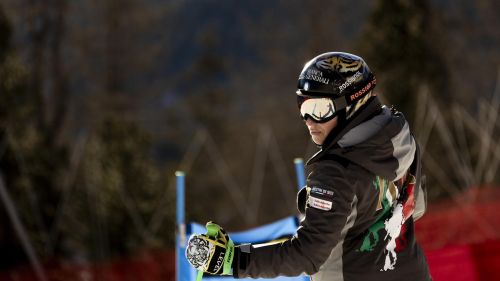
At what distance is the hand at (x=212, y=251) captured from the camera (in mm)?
2289

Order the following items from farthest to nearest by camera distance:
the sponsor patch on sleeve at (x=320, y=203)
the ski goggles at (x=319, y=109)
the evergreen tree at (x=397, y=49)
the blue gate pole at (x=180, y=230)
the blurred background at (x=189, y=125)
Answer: the evergreen tree at (x=397, y=49), the blurred background at (x=189, y=125), the blue gate pole at (x=180, y=230), the ski goggles at (x=319, y=109), the sponsor patch on sleeve at (x=320, y=203)

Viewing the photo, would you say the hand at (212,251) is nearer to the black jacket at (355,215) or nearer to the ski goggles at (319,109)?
the black jacket at (355,215)

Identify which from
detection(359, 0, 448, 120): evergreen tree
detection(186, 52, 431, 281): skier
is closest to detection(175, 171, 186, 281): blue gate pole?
detection(186, 52, 431, 281): skier

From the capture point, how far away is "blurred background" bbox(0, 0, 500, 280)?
50.6ft

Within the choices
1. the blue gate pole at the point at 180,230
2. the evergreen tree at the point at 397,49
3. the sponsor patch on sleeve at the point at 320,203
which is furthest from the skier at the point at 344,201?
the evergreen tree at the point at 397,49

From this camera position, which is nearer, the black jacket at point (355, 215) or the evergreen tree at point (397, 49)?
the black jacket at point (355, 215)

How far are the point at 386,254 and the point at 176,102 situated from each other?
40.8 meters

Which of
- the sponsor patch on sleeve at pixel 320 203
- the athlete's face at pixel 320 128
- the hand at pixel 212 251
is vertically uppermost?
the athlete's face at pixel 320 128

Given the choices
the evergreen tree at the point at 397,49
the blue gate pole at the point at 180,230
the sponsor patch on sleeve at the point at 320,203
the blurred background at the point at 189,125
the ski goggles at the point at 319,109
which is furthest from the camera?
the evergreen tree at the point at 397,49

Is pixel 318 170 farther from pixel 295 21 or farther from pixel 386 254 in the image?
pixel 295 21

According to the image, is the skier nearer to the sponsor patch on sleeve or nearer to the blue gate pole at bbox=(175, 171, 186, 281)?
the sponsor patch on sleeve

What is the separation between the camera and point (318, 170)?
7.44ft

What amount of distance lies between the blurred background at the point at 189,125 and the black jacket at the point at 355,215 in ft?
6.40

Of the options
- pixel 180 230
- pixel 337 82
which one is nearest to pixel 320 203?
pixel 337 82
